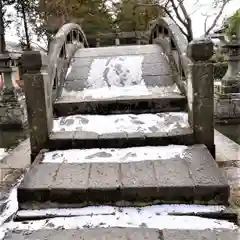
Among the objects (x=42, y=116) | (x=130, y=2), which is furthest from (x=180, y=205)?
(x=130, y=2)

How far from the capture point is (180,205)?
2703mm

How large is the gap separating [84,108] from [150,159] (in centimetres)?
148

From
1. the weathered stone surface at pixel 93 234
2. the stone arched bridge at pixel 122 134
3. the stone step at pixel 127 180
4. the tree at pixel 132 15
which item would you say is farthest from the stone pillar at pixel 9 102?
the tree at pixel 132 15

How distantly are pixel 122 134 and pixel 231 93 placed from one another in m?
4.96

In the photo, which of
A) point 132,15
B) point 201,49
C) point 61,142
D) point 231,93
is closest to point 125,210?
point 61,142

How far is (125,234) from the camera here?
7.69 feet

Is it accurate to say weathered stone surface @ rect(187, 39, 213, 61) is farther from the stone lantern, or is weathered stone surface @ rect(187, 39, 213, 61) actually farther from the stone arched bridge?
the stone lantern

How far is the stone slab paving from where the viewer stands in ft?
7.48

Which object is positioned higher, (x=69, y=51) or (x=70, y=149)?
(x=69, y=51)

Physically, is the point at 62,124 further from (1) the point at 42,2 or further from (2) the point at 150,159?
(1) the point at 42,2

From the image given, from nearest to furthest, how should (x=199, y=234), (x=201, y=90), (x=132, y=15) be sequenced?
(x=199, y=234)
(x=201, y=90)
(x=132, y=15)

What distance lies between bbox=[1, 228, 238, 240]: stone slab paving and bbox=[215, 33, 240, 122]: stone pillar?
574 cm

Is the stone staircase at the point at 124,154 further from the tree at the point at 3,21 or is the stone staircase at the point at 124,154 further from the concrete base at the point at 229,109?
the tree at the point at 3,21

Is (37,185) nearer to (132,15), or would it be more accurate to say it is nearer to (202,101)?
(202,101)
